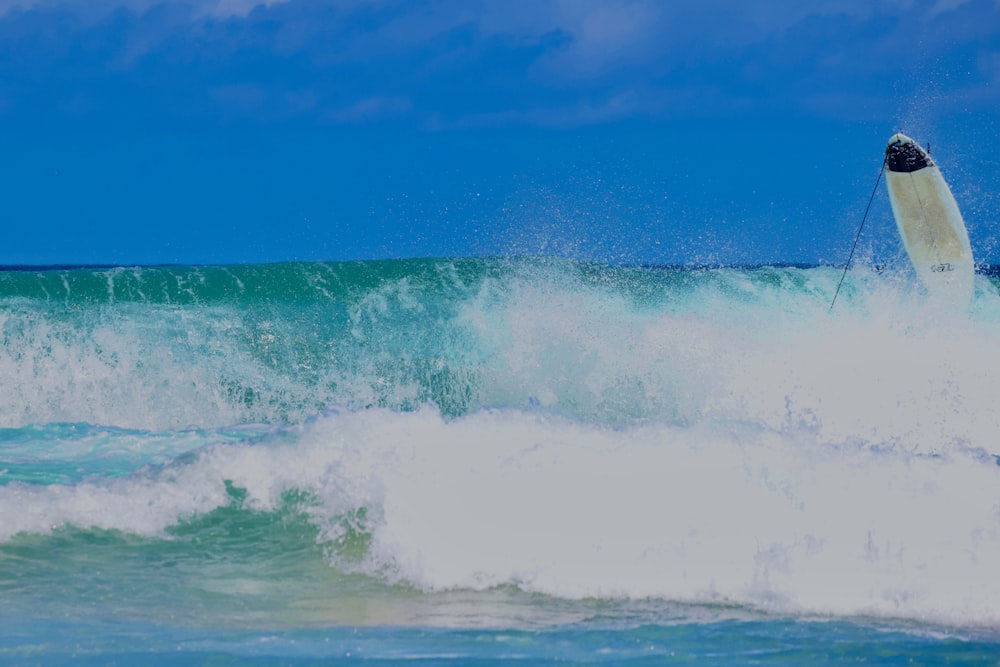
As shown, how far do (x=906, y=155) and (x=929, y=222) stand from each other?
947 mm

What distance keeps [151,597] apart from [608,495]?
7.49ft

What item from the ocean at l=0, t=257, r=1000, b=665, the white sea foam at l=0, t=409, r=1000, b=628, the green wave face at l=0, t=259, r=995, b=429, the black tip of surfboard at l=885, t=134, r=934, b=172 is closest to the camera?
the ocean at l=0, t=257, r=1000, b=665

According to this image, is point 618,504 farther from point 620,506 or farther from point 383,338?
point 383,338

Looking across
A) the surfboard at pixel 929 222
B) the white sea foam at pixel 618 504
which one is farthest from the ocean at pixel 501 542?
the surfboard at pixel 929 222

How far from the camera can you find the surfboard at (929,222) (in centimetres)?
1328

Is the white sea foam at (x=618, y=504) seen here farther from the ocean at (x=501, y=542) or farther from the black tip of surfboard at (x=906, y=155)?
the black tip of surfboard at (x=906, y=155)

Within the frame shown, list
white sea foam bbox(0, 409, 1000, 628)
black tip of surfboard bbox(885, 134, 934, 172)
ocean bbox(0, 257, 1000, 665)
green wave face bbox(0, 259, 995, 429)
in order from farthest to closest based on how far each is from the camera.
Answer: black tip of surfboard bbox(885, 134, 934, 172) → green wave face bbox(0, 259, 995, 429) → white sea foam bbox(0, 409, 1000, 628) → ocean bbox(0, 257, 1000, 665)

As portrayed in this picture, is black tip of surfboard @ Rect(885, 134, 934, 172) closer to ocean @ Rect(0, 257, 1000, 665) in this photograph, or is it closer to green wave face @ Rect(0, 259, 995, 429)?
green wave face @ Rect(0, 259, 995, 429)

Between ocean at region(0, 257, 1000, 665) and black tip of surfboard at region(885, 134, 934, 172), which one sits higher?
black tip of surfboard at region(885, 134, 934, 172)

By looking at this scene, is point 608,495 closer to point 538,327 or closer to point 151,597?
point 151,597

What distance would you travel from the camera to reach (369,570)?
17.3ft

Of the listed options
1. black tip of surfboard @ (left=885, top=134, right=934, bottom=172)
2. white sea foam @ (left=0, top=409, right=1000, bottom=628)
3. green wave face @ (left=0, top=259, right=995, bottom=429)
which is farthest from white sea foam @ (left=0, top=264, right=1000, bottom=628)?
black tip of surfboard @ (left=885, top=134, right=934, bottom=172)

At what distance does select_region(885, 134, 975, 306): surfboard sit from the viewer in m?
13.3

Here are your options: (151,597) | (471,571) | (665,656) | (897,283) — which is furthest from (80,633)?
(897,283)
